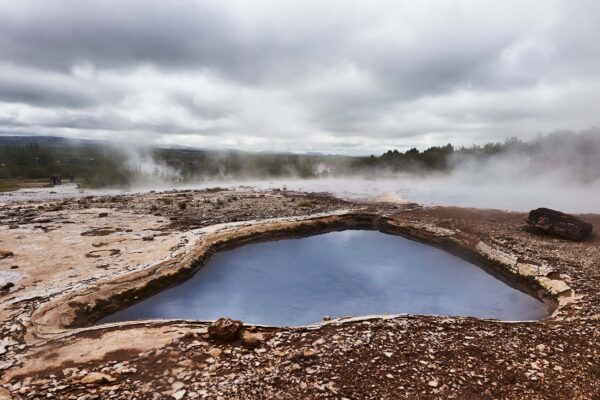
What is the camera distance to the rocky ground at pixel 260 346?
549 centimetres

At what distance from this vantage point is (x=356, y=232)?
63.1 feet

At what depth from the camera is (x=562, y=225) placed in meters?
14.9

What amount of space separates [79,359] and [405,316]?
6753mm

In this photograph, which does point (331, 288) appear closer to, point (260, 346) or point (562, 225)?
point (260, 346)

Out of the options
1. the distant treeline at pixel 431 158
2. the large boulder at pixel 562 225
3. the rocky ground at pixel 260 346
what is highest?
the distant treeline at pixel 431 158

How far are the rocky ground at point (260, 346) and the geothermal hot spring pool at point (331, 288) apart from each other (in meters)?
0.79

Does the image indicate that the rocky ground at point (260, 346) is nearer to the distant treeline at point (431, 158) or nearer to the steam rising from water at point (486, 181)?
the steam rising from water at point (486, 181)

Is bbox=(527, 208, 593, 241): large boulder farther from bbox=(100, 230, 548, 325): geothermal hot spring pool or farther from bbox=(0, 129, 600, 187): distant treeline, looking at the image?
bbox=(0, 129, 600, 187): distant treeline

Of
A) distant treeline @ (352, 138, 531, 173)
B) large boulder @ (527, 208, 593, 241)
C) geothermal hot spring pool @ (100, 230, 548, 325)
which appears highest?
distant treeline @ (352, 138, 531, 173)

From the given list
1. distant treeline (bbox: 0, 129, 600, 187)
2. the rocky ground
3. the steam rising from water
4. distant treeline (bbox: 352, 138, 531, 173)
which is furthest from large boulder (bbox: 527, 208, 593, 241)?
distant treeline (bbox: 352, 138, 531, 173)

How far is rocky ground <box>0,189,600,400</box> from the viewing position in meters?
5.49

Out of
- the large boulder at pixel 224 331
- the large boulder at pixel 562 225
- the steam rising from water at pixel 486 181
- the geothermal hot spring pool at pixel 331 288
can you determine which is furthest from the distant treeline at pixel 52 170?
the large boulder at pixel 562 225

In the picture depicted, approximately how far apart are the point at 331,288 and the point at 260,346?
5818 mm

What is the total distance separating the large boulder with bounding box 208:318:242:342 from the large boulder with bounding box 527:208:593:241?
14931 millimetres
